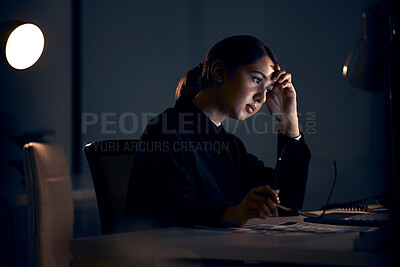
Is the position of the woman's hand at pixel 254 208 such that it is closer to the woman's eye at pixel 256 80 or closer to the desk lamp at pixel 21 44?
the woman's eye at pixel 256 80

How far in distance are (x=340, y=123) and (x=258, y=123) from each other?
0.49 m

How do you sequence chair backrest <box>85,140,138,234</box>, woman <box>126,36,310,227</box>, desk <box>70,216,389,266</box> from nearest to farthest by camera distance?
desk <box>70,216,389,266</box> < woman <box>126,36,310,227</box> < chair backrest <box>85,140,138,234</box>

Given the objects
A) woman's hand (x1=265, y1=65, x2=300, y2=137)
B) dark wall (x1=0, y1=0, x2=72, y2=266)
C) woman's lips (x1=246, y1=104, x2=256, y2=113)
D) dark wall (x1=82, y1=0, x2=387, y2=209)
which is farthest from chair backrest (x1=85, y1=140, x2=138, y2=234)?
dark wall (x1=82, y1=0, x2=387, y2=209)

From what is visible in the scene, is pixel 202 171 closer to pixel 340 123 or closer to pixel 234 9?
pixel 340 123

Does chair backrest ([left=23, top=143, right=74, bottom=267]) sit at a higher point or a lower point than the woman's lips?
lower

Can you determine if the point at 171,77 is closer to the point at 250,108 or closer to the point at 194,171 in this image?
the point at 250,108

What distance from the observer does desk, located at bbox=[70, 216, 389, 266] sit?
638 millimetres

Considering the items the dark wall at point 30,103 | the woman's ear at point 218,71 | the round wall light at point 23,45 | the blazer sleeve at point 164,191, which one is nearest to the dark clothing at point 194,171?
the blazer sleeve at point 164,191

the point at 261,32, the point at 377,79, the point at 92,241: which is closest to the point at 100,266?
the point at 92,241

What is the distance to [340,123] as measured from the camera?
2.59 metres

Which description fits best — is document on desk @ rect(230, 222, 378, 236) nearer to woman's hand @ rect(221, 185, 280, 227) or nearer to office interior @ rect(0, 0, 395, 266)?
woman's hand @ rect(221, 185, 280, 227)

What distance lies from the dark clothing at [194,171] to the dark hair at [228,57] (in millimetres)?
67

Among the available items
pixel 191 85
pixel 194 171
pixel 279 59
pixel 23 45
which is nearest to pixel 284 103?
pixel 191 85

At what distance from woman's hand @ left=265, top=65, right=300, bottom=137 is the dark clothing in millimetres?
34
